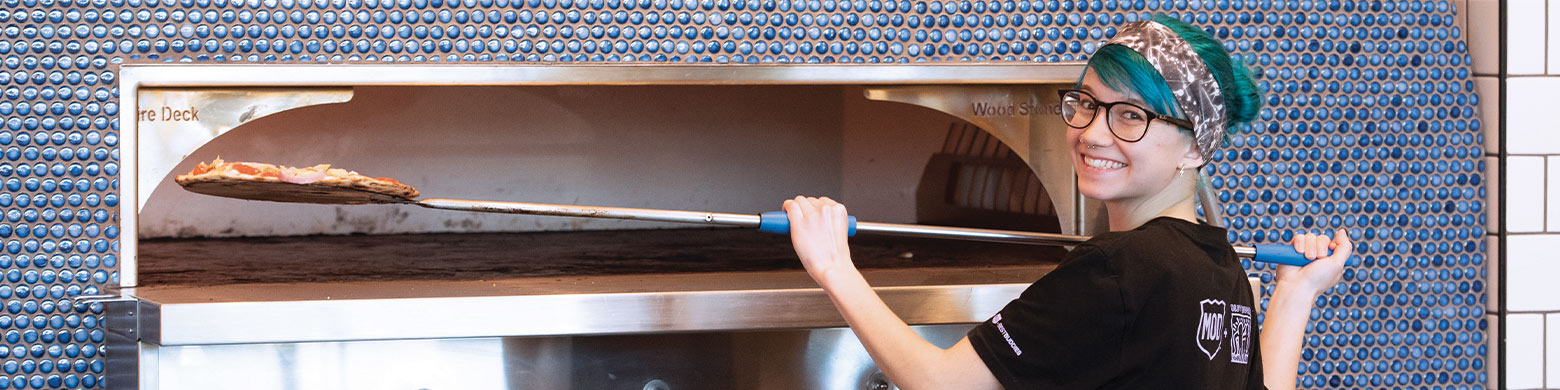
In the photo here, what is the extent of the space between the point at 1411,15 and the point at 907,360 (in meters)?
0.89

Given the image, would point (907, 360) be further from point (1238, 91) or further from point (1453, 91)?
point (1453, 91)

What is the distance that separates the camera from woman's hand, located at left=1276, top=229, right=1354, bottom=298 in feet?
3.80

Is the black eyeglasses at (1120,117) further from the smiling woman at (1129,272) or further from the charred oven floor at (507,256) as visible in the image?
the charred oven floor at (507,256)

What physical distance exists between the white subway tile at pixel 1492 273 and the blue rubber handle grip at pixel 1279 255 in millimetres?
458

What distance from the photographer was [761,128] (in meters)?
2.27

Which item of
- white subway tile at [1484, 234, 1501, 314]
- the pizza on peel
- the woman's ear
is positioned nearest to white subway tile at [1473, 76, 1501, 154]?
white subway tile at [1484, 234, 1501, 314]

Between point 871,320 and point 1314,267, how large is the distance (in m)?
0.50

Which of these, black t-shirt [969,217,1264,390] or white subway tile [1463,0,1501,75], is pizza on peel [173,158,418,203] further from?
white subway tile [1463,0,1501,75]

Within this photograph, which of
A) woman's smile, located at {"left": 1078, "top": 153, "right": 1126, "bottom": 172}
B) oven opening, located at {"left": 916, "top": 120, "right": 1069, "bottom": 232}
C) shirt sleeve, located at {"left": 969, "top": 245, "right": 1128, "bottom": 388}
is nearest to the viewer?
shirt sleeve, located at {"left": 969, "top": 245, "right": 1128, "bottom": 388}

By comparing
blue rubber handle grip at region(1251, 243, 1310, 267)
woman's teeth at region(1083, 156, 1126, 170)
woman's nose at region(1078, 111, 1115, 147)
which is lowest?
blue rubber handle grip at region(1251, 243, 1310, 267)
